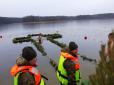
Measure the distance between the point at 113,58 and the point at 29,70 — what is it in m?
1.73

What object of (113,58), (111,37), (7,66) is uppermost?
(111,37)

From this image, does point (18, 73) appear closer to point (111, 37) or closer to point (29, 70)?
point (29, 70)

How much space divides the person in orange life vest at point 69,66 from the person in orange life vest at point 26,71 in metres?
1.65

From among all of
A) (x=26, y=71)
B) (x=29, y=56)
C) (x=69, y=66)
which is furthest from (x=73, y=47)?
(x=26, y=71)

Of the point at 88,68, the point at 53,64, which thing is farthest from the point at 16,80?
the point at 53,64

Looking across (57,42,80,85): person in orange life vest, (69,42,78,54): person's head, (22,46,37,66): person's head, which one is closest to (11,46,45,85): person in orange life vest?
(22,46,37,66): person's head

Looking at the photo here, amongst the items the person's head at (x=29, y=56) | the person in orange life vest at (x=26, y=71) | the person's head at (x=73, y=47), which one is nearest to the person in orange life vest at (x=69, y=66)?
the person's head at (x=73, y=47)

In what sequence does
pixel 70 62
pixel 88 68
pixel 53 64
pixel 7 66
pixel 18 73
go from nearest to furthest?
pixel 18 73 < pixel 70 62 < pixel 88 68 < pixel 53 64 < pixel 7 66

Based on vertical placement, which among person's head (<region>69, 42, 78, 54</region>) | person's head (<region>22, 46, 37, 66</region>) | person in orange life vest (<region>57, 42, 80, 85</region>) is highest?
person's head (<region>22, 46, 37, 66</region>)

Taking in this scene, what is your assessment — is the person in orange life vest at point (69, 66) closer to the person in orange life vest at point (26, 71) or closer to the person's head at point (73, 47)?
the person's head at point (73, 47)

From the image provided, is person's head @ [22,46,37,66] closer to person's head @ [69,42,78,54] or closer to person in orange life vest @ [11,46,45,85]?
person in orange life vest @ [11,46,45,85]

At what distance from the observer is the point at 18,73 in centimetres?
539

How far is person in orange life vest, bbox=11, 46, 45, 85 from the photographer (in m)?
5.33

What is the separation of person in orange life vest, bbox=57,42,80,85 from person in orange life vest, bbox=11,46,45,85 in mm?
1652
